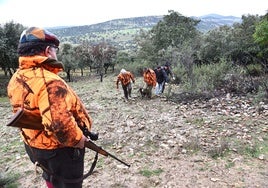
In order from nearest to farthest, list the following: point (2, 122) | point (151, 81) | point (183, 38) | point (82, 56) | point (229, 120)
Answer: point (229, 120) < point (2, 122) < point (151, 81) < point (183, 38) < point (82, 56)

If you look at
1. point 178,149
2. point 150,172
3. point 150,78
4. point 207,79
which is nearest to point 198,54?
point 207,79

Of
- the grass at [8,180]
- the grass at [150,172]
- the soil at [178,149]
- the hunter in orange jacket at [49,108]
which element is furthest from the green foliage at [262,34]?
the hunter in orange jacket at [49,108]

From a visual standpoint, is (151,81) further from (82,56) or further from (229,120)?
(82,56)

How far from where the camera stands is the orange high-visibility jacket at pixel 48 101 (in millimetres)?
2582

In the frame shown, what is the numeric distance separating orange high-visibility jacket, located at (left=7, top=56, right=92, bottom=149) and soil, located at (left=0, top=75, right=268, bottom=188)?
2034mm

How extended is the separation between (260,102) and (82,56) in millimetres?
45281

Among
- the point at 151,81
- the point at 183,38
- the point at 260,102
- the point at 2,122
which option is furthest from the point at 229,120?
the point at 183,38

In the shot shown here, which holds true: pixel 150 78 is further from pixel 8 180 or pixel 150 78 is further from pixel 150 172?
pixel 8 180

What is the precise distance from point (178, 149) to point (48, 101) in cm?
442

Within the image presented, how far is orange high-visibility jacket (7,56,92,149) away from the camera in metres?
2.58

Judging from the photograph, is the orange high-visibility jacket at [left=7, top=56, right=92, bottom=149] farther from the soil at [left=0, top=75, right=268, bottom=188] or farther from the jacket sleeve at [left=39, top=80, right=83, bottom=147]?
the soil at [left=0, top=75, right=268, bottom=188]

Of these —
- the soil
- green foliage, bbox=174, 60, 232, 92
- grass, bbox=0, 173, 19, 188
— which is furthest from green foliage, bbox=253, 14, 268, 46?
grass, bbox=0, 173, 19, 188

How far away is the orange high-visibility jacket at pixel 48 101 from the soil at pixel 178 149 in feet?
6.67

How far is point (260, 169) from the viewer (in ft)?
18.0
